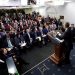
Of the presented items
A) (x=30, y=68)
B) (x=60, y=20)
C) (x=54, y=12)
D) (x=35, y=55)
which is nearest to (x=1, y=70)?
(x=30, y=68)

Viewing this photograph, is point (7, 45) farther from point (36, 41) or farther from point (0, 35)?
point (36, 41)

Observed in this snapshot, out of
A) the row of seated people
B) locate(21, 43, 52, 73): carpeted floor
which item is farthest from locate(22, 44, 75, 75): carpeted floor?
the row of seated people

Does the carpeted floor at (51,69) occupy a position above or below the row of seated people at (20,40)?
below

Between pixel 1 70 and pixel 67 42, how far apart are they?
2.63 meters

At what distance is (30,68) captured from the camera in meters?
5.55

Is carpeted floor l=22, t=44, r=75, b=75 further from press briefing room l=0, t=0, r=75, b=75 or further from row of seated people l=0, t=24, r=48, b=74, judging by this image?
row of seated people l=0, t=24, r=48, b=74

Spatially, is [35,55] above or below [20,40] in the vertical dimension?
below

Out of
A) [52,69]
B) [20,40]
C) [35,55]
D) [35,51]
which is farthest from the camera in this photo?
[35,51]

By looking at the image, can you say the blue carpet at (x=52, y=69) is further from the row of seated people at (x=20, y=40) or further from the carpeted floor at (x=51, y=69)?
the row of seated people at (x=20, y=40)

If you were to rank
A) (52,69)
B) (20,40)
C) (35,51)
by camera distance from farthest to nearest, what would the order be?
(35,51), (20,40), (52,69)

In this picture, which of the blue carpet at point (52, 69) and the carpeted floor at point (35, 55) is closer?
the blue carpet at point (52, 69)

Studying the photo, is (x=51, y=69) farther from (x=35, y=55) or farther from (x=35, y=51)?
(x=35, y=51)

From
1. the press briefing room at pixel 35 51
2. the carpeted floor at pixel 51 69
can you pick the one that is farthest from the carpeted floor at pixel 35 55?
the carpeted floor at pixel 51 69

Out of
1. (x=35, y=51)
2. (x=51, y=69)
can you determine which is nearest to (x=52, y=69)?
(x=51, y=69)
